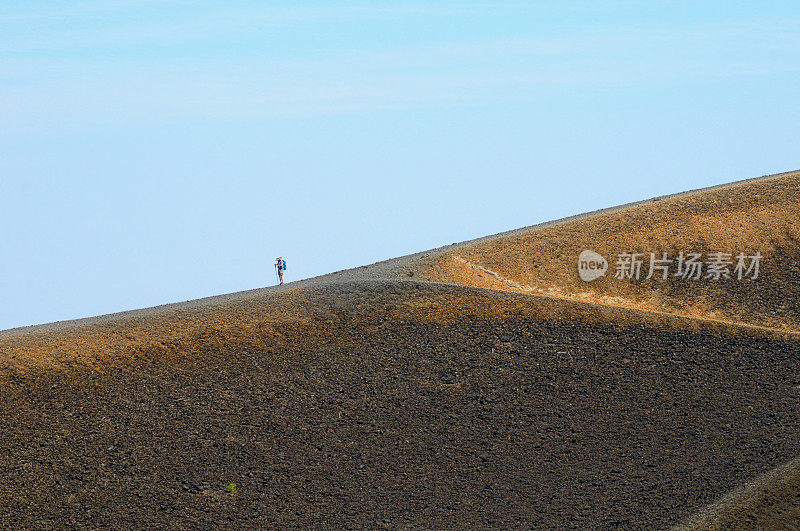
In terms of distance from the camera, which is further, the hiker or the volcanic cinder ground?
the hiker

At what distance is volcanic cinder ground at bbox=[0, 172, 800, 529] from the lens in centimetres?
1341

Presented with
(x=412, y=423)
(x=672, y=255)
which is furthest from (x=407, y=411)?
(x=672, y=255)

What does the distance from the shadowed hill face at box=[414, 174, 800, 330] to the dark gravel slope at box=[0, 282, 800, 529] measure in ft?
10.6

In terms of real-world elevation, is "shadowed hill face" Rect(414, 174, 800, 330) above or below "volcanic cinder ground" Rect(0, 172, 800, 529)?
above

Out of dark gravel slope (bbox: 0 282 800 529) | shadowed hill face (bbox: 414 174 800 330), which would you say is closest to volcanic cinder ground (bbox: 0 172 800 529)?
dark gravel slope (bbox: 0 282 800 529)

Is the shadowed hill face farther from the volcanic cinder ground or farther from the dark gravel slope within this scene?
the dark gravel slope

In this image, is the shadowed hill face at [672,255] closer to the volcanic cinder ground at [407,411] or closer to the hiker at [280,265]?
the volcanic cinder ground at [407,411]

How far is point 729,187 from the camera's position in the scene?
1104 inches

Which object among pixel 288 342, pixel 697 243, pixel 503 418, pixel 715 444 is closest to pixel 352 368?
pixel 288 342

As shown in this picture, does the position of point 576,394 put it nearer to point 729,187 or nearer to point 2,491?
point 2,491

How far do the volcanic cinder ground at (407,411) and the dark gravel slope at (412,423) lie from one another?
44mm

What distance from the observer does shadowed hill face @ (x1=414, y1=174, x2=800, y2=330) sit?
22094 mm

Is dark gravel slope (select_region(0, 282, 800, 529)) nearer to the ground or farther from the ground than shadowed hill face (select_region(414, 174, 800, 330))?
nearer to the ground

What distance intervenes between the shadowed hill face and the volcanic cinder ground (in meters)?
0.20
